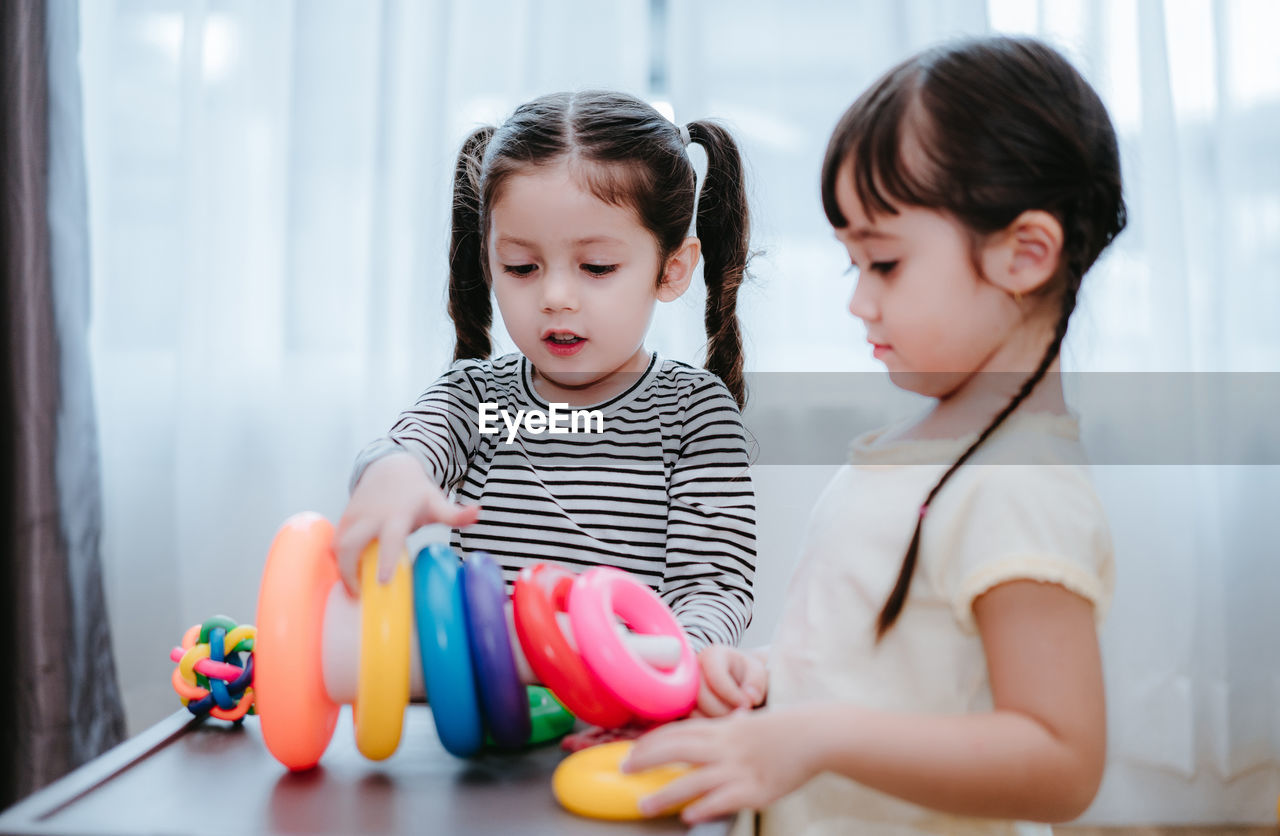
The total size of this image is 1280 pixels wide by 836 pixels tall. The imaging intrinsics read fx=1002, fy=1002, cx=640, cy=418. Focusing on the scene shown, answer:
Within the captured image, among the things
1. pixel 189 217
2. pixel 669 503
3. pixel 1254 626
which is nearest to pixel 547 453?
pixel 669 503

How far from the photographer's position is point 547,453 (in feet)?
3.18

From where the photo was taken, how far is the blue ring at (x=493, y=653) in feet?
1.87

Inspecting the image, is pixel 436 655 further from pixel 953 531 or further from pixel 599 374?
pixel 599 374

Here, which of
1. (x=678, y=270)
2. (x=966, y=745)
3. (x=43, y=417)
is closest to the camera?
(x=966, y=745)

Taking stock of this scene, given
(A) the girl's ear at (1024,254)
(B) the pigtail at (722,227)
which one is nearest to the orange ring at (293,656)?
(A) the girl's ear at (1024,254)

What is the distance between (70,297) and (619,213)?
987mm

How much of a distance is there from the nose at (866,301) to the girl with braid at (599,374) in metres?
0.28

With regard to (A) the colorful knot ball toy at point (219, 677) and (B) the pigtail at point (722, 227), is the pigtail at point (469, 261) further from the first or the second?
(A) the colorful knot ball toy at point (219, 677)

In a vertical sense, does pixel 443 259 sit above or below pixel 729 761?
above

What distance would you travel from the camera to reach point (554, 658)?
57 centimetres

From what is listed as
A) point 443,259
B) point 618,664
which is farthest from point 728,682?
point 443,259

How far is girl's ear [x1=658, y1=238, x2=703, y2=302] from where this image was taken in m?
0.95

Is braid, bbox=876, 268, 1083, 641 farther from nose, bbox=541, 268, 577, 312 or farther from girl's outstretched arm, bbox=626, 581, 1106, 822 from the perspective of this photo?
nose, bbox=541, 268, 577, 312

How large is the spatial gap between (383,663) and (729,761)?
0.19 m
